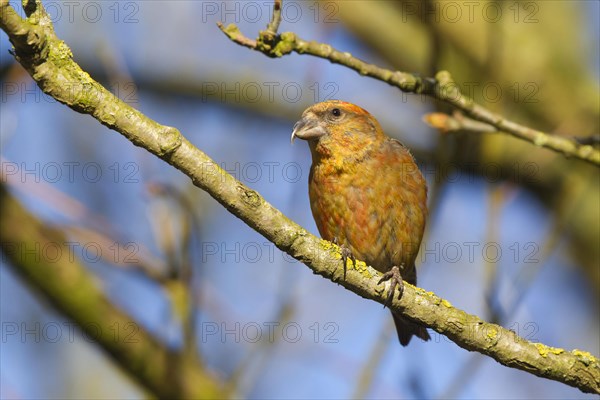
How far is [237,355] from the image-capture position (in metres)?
7.96

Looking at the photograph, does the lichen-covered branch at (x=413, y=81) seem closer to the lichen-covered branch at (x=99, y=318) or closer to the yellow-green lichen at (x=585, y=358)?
the yellow-green lichen at (x=585, y=358)

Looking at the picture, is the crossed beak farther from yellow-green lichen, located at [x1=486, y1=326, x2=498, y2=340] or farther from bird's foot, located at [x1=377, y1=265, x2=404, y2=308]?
yellow-green lichen, located at [x1=486, y1=326, x2=498, y2=340]

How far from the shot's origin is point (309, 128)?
574cm

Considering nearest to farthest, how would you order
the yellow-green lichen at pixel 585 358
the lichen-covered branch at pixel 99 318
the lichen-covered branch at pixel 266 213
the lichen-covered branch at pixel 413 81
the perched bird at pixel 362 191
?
the lichen-covered branch at pixel 266 213, the yellow-green lichen at pixel 585 358, the lichen-covered branch at pixel 413 81, the lichen-covered branch at pixel 99 318, the perched bird at pixel 362 191

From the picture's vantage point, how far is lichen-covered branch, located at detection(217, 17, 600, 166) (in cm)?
405

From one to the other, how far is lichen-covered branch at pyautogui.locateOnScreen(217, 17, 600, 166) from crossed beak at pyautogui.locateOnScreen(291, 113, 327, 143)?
4.34 feet

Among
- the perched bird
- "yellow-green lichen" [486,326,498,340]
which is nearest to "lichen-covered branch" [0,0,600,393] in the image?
"yellow-green lichen" [486,326,498,340]

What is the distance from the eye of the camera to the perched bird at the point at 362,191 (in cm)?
558

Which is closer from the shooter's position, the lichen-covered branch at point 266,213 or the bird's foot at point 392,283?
the lichen-covered branch at point 266,213

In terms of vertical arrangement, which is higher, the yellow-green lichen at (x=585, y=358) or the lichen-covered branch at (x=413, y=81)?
the lichen-covered branch at (x=413, y=81)

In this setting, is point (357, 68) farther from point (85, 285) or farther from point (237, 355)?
point (237, 355)

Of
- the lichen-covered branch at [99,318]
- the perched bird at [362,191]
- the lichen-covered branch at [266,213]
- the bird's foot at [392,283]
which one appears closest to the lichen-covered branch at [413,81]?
the lichen-covered branch at [266,213]

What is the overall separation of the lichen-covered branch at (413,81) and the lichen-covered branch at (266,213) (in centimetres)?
3

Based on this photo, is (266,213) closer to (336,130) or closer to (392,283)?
(392,283)
